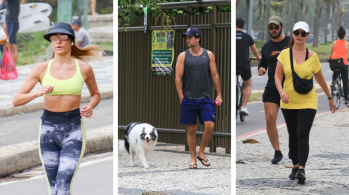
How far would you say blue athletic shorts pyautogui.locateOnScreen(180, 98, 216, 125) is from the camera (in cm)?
708

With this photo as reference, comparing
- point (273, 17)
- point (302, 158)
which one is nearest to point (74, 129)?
point (302, 158)

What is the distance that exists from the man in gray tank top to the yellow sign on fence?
1.56 metres

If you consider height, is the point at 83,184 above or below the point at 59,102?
below

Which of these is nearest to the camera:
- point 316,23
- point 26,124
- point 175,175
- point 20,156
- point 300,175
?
point 300,175

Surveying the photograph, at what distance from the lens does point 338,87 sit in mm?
14000

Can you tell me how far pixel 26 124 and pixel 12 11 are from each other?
8.73 m

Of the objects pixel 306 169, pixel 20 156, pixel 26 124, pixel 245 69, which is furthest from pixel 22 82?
pixel 306 169

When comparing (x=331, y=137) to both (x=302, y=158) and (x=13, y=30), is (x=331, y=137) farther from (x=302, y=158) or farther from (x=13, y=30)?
(x=13, y=30)

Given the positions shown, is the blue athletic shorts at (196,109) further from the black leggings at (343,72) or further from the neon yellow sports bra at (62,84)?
the black leggings at (343,72)

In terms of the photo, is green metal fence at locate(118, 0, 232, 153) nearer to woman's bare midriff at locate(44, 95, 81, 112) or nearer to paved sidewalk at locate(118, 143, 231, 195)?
paved sidewalk at locate(118, 143, 231, 195)

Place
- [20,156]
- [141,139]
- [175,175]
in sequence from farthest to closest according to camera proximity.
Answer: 1. [20,156]
2. [141,139]
3. [175,175]

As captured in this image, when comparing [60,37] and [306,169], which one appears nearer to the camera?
[60,37]

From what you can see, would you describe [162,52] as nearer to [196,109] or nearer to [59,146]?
[196,109]

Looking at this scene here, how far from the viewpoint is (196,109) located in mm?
7113
